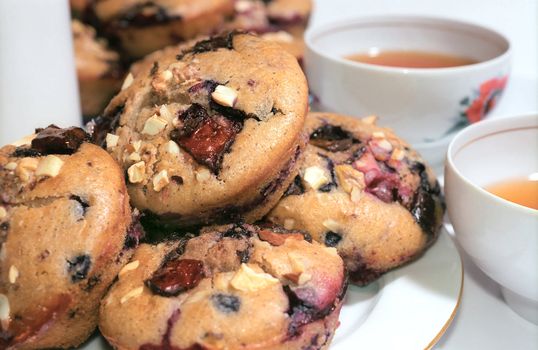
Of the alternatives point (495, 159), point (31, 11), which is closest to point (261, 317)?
point (495, 159)

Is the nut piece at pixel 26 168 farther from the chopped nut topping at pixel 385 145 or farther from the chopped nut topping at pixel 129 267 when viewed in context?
the chopped nut topping at pixel 385 145

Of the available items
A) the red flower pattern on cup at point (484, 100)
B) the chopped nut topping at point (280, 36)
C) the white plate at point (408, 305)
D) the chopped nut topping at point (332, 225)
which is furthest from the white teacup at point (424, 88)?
the chopped nut topping at point (332, 225)

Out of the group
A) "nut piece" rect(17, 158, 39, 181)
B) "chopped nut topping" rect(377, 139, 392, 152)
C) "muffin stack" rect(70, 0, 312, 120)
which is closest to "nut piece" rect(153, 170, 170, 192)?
"nut piece" rect(17, 158, 39, 181)

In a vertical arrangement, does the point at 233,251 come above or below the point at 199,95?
below

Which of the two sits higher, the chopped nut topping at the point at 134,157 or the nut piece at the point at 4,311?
the chopped nut topping at the point at 134,157

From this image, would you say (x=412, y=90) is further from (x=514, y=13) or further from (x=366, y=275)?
(x=514, y=13)

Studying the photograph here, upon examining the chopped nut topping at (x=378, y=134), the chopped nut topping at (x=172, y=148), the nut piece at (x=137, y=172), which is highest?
the chopped nut topping at (x=172, y=148)
